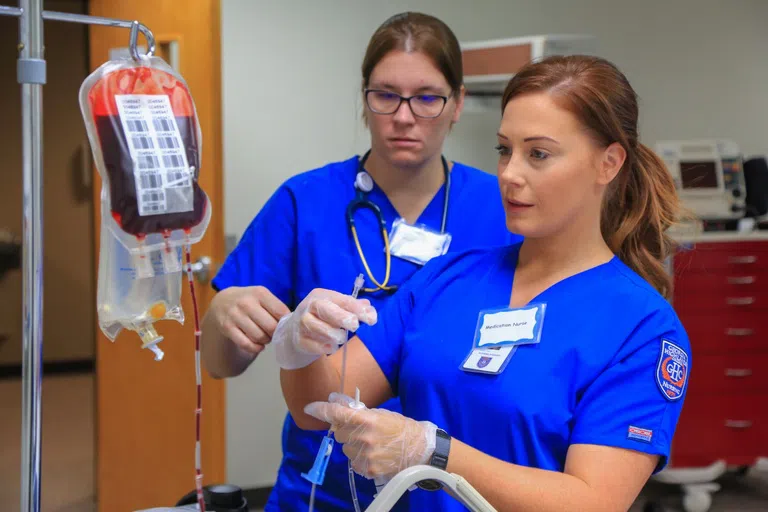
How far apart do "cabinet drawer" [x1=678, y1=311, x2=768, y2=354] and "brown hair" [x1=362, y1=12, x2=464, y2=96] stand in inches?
97.3

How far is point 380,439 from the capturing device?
101 centimetres

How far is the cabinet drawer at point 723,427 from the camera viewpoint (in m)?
3.65

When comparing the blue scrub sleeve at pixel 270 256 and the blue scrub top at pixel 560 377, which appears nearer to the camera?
the blue scrub top at pixel 560 377

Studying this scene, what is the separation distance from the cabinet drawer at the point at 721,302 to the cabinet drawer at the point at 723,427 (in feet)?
1.29

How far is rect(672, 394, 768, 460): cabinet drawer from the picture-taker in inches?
144

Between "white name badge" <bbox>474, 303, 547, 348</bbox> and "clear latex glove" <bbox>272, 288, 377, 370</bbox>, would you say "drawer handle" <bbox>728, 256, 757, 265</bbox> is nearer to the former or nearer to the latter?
"white name badge" <bbox>474, 303, 547, 348</bbox>

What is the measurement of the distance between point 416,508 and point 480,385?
0.25 metres

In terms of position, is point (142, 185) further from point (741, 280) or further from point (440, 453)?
point (741, 280)

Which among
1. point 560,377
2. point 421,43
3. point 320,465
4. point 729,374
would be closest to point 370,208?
point 421,43

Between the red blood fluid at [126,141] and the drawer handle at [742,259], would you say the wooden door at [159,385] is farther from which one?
the drawer handle at [742,259]

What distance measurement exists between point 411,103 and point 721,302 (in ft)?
8.68

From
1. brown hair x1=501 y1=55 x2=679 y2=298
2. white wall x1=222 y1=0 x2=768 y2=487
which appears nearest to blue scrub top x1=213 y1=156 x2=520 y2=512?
brown hair x1=501 y1=55 x2=679 y2=298

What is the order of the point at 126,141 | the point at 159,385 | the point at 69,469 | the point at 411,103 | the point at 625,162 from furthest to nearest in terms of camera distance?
the point at 69,469 < the point at 159,385 < the point at 411,103 < the point at 625,162 < the point at 126,141

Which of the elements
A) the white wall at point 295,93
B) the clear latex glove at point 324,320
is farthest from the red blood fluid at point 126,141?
the white wall at point 295,93
